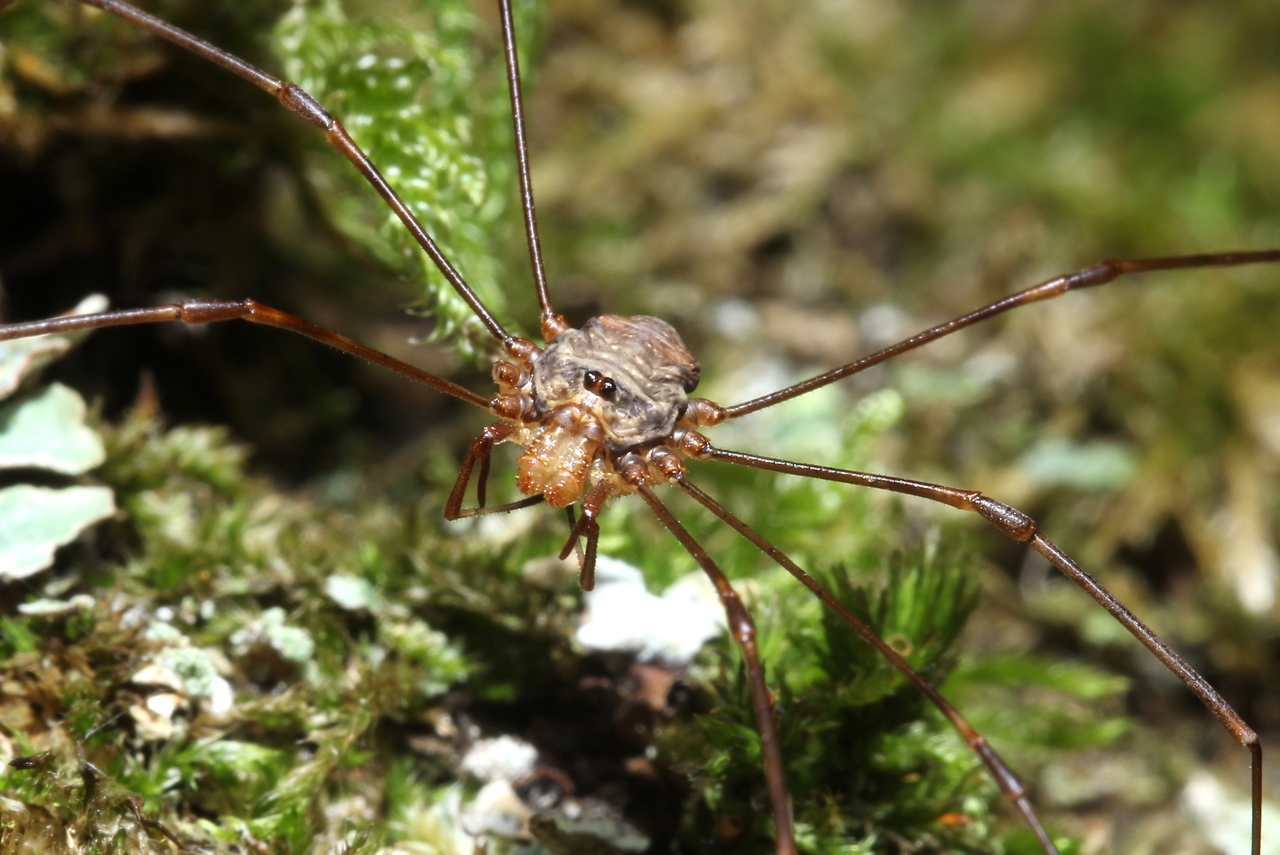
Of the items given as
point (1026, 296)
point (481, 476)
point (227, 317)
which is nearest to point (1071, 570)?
point (1026, 296)

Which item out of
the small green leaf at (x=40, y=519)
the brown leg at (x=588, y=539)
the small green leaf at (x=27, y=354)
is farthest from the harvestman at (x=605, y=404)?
the small green leaf at (x=40, y=519)

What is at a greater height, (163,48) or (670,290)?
(670,290)

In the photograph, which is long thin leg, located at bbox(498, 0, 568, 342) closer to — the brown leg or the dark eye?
the dark eye

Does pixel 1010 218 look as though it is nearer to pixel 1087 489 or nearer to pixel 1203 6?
pixel 1087 489

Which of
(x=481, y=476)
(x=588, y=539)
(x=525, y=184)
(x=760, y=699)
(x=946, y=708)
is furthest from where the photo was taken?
(x=525, y=184)

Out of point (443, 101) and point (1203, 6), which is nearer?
point (443, 101)

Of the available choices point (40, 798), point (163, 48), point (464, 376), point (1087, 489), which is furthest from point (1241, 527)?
point (163, 48)

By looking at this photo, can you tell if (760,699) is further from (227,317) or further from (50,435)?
(50,435)
